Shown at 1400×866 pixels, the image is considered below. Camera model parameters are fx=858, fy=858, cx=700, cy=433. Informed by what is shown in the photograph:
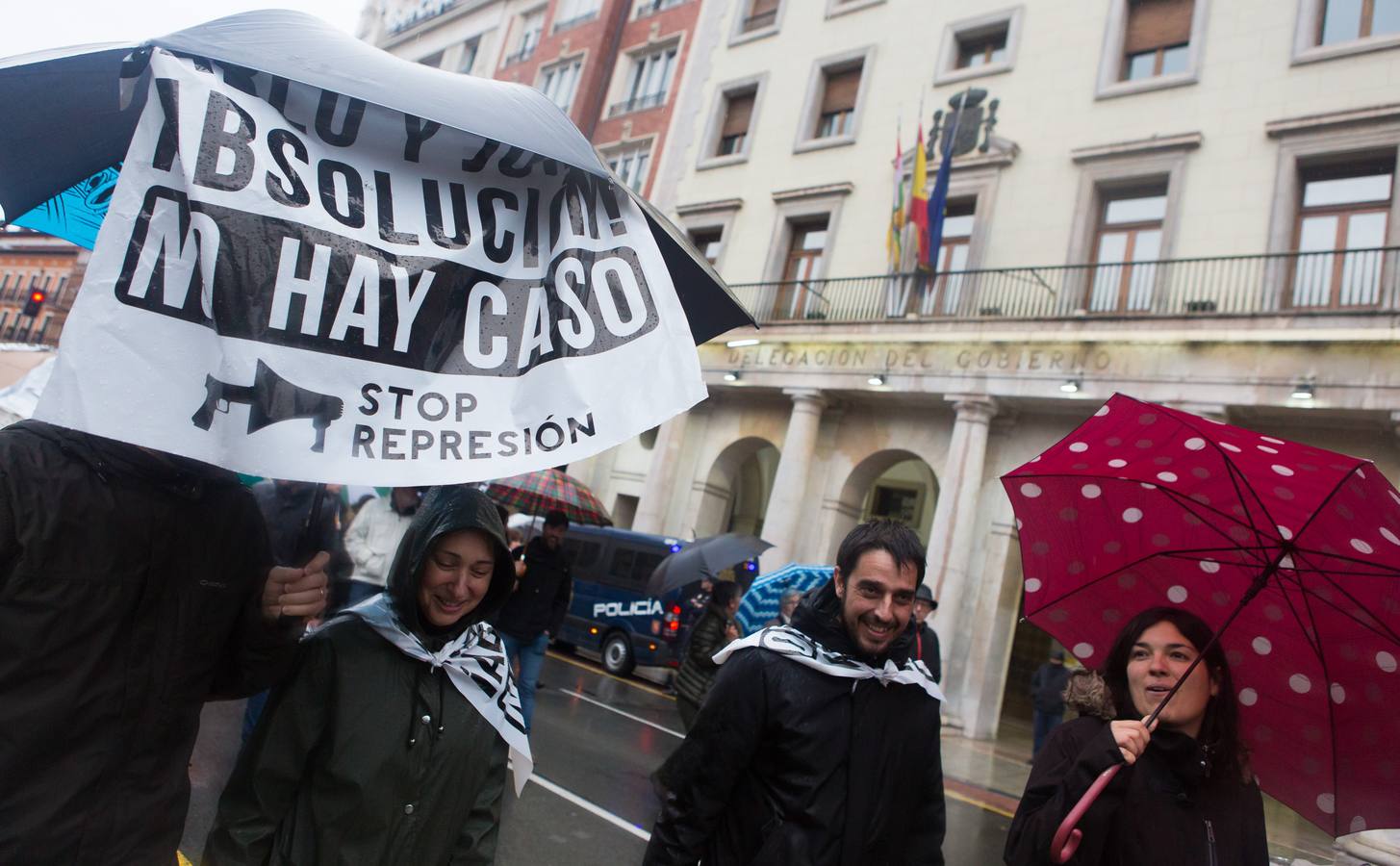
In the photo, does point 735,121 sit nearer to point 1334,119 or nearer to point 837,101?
point 837,101

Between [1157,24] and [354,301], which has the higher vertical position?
[1157,24]

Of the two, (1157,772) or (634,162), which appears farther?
(634,162)

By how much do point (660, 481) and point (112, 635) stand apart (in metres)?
18.3

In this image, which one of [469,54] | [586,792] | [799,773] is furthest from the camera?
[469,54]

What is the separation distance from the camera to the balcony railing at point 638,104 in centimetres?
2517

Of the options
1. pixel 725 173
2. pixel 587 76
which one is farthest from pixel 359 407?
pixel 587 76

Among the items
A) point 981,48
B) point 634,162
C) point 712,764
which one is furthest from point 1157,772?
point 634,162

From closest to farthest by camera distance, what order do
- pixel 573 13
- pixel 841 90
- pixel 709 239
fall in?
1. pixel 841 90
2. pixel 709 239
3. pixel 573 13

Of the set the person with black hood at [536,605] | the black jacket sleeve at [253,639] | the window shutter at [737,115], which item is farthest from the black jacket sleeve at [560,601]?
the window shutter at [737,115]

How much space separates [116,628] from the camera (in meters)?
1.84

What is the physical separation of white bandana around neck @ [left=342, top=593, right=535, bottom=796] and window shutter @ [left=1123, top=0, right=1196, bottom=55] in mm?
17513

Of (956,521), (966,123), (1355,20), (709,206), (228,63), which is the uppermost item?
(1355,20)

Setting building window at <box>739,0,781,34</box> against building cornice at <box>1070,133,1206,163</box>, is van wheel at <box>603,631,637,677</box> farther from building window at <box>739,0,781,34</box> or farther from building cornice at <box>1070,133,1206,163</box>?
building window at <box>739,0,781,34</box>

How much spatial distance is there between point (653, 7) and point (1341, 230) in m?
20.2
